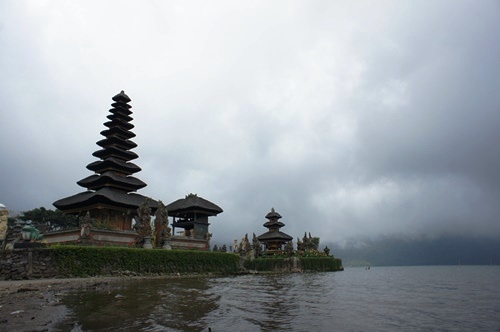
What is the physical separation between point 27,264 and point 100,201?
15.0 meters

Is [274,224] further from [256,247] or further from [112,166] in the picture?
[112,166]

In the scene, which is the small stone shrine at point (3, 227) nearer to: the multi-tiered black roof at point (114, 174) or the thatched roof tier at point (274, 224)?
the multi-tiered black roof at point (114, 174)

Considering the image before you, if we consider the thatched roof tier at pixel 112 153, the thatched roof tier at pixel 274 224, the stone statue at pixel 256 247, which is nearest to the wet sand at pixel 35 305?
the thatched roof tier at pixel 112 153

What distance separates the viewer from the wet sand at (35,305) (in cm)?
837

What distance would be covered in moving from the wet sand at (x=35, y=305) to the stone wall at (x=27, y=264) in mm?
4091

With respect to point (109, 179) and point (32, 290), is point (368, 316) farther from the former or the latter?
point (109, 179)

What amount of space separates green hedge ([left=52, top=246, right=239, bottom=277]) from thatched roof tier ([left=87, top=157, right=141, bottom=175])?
15.7 meters

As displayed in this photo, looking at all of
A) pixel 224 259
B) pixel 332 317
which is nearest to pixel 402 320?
pixel 332 317

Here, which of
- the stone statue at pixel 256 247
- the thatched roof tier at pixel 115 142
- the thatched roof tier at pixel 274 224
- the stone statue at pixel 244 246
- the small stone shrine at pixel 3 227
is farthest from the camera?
the thatched roof tier at pixel 274 224

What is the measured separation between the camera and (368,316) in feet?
38.1

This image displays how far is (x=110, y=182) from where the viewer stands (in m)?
38.7

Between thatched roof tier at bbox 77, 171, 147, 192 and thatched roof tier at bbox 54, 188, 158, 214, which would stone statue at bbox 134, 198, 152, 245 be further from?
thatched roof tier at bbox 77, 171, 147, 192

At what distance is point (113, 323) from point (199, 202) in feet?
122

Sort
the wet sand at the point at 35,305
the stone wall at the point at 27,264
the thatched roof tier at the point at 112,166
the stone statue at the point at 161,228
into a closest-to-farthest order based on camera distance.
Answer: the wet sand at the point at 35,305 → the stone wall at the point at 27,264 → the stone statue at the point at 161,228 → the thatched roof tier at the point at 112,166
